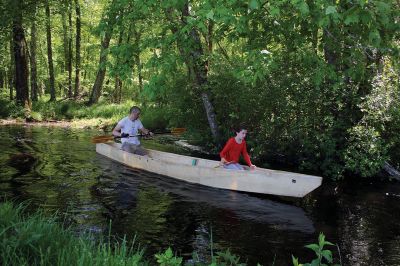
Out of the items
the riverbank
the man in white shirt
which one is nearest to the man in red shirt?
the man in white shirt

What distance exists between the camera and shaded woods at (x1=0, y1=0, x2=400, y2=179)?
7254 mm

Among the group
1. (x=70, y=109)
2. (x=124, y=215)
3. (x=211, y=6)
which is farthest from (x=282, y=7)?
(x=70, y=109)

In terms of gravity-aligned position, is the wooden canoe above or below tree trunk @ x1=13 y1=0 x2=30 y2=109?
below

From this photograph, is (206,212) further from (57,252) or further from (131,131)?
(131,131)

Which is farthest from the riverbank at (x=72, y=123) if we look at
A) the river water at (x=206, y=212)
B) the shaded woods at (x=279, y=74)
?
the river water at (x=206, y=212)

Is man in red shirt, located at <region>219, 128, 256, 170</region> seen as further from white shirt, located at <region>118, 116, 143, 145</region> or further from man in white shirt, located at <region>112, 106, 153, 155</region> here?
white shirt, located at <region>118, 116, 143, 145</region>

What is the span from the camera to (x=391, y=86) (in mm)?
11930

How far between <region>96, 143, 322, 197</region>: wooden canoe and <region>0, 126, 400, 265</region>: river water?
0.24 metres

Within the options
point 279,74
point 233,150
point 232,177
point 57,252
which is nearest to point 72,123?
point 279,74

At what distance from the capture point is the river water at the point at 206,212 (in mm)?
6789

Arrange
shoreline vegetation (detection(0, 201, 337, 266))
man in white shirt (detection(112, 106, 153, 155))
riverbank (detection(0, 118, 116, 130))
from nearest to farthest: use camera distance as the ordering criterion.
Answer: shoreline vegetation (detection(0, 201, 337, 266)) < man in white shirt (detection(112, 106, 153, 155)) < riverbank (detection(0, 118, 116, 130))

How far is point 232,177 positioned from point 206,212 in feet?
6.00

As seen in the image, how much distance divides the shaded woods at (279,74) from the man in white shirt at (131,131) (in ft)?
5.43

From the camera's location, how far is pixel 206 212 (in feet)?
28.4
